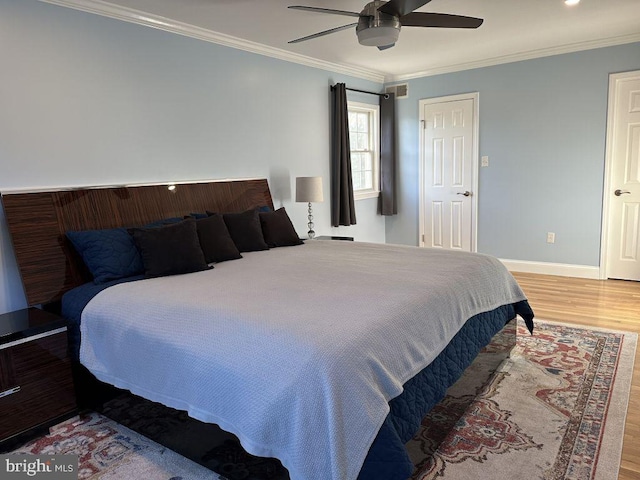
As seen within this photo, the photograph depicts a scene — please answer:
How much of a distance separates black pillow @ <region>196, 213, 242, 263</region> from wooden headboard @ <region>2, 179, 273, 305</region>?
0.48 meters

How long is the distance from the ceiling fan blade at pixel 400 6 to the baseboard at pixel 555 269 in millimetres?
3794

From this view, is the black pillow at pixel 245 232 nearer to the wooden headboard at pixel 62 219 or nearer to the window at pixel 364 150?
the wooden headboard at pixel 62 219

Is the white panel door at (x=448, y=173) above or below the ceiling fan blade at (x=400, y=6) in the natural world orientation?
below

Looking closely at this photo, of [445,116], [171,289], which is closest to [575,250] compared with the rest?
[445,116]

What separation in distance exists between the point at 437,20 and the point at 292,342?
233cm

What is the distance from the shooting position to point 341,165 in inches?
216

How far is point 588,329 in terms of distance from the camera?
11.9 feet

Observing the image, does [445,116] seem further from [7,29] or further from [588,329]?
[7,29]

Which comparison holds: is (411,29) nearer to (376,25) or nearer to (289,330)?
(376,25)

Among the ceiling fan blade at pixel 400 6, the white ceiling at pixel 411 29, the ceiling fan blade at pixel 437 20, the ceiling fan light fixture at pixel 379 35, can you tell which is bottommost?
the ceiling fan light fixture at pixel 379 35

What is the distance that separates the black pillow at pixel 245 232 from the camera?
3656 millimetres

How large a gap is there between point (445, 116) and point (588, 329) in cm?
331

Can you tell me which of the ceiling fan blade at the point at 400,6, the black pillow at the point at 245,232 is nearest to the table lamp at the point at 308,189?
the black pillow at the point at 245,232

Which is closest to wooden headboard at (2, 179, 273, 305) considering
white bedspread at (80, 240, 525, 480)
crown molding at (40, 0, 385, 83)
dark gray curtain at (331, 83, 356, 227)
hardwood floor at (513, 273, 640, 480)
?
white bedspread at (80, 240, 525, 480)
